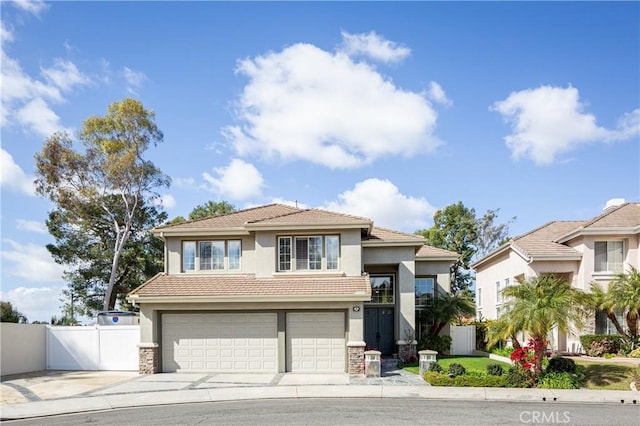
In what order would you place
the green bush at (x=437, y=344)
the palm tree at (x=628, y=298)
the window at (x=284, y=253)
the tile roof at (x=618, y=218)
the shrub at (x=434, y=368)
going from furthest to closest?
the green bush at (x=437, y=344) < the tile roof at (x=618, y=218) < the window at (x=284, y=253) < the palm tree at (x=628, y=298) < the shrub at (x=434, y=368)

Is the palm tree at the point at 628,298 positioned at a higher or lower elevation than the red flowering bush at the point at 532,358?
higher

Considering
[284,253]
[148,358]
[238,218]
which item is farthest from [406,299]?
[148,358]

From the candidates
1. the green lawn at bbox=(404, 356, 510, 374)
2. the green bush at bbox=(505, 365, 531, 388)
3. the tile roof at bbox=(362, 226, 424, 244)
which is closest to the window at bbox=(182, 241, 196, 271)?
the tile roof at bbox=(362, 226, 424, 244)

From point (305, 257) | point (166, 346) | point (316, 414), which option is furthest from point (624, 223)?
point (166, 346)

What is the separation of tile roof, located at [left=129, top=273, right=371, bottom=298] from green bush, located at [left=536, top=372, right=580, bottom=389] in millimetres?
6171

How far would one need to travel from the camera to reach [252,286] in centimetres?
1992

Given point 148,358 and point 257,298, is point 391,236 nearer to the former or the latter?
point 257,298

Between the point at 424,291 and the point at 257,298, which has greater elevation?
the point at 257,298

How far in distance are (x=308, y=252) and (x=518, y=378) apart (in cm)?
890

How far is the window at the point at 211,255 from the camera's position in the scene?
70.9 feet

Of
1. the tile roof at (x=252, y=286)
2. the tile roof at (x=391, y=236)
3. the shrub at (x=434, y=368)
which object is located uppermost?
the tile roof at (x=391, y=236)

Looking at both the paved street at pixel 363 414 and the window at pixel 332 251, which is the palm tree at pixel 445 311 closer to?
the window at pixel 332 251

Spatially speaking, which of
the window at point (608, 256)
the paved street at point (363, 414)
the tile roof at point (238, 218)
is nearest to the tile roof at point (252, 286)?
the tile roof at point (238, 218)

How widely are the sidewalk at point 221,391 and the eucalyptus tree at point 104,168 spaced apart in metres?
16.3
